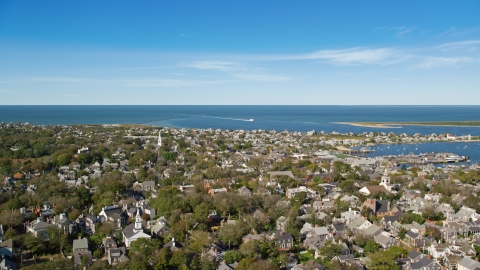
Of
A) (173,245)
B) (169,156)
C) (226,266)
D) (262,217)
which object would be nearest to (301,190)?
(262,217)

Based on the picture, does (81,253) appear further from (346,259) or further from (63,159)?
(63,159)

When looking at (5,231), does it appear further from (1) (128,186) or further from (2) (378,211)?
(2) (378,211)

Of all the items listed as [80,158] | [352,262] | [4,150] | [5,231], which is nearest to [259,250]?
[352,262]

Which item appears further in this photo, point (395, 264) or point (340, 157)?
point (340, 157)

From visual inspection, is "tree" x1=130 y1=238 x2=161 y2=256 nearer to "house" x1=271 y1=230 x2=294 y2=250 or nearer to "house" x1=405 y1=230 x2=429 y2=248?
"house" x1=271 y1=230 x2=294 y2=250

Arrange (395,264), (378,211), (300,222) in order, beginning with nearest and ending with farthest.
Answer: (395,264)
(300,222)
(378,211)

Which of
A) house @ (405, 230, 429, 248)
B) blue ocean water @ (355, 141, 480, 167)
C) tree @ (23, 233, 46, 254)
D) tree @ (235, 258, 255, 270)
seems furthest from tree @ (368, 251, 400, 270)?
blue ocean water @ (355, 141, 480, 167)

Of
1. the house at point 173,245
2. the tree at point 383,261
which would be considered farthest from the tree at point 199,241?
the tree at point 383,261
